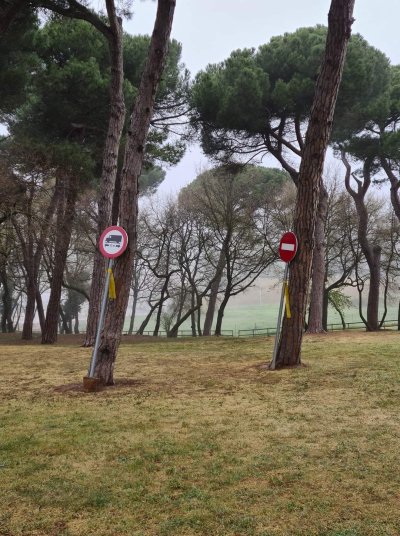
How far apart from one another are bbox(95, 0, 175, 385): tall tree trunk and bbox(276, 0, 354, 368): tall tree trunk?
2275mm

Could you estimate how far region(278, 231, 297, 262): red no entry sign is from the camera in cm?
625

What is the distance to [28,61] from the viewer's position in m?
12.8

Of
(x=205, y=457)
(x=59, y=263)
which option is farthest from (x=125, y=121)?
(x=205, y=457)

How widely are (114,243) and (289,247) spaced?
2464mm

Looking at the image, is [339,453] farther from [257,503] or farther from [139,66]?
[139,66]

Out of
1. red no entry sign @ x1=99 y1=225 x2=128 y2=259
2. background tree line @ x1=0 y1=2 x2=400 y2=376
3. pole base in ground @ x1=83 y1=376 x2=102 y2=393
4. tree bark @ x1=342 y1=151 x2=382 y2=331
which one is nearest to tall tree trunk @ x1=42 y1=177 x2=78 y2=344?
background tree line @ x1=0 y1=2 x2=400 y2=376

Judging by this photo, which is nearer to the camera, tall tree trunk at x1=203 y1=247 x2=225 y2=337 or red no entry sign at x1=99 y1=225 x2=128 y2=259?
red no entry sign at x1=99 y1=225 x2=128 y2=259

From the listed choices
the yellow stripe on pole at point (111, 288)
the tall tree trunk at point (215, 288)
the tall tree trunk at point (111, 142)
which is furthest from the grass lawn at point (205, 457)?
the tall tree trunk at point (215, 288)

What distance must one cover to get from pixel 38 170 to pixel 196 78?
689 centimetres

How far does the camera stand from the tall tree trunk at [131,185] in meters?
5.50

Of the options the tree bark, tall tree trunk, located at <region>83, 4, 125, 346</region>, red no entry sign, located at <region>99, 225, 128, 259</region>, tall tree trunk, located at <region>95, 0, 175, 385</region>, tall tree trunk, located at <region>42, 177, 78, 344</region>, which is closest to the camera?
red no entry sign, located at <region>99, 225, 128, 259</region>

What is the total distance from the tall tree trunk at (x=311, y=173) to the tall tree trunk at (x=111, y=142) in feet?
13.1

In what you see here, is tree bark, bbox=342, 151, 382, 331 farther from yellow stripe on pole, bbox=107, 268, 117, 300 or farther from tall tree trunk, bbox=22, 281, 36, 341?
yellow stripe on pole, bbox=107, 268, 117, 300

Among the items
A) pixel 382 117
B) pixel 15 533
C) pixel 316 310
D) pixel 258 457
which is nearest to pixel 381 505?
pixel 258 457
